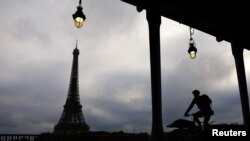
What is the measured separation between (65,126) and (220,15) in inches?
2490

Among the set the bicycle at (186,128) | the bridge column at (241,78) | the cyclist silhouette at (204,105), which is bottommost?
the bicycle at (186,128)

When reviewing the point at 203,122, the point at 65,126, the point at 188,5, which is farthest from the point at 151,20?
the point at 65,126

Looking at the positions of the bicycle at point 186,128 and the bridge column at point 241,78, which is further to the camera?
the bridge column at point 241,78

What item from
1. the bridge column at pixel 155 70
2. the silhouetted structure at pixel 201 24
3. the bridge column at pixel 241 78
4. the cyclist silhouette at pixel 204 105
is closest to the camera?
the bridge column at pixel 155 70

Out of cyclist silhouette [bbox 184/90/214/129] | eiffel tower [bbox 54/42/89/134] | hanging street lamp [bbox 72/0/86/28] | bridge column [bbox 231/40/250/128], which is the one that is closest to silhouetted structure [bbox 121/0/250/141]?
bridge column [bbox 231/40/250/128]

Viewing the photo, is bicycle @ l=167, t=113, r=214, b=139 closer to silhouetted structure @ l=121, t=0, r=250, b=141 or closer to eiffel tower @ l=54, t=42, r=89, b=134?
silhouetted structure @ l=121, t=0, r=250, b=141

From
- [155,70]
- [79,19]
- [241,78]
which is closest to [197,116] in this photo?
[155,70]

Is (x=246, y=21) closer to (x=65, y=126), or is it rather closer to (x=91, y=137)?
(x=91, y=137)

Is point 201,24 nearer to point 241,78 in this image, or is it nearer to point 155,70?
point 241,78

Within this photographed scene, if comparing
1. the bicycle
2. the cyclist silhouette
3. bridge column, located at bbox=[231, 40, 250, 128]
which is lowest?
the bicycle

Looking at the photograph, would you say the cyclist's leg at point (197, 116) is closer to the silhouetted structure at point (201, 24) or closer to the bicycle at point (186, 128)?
the bicycle at point (186, 128)

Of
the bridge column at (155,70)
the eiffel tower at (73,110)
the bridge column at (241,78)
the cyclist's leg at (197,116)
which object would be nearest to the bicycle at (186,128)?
the cyclist's leg at (197,116)

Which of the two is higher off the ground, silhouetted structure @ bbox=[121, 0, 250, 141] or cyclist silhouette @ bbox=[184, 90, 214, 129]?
silhouetted structure @ bbox=[121, 0, 250, 141]

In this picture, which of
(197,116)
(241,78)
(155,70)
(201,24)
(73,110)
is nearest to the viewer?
(155,70)
